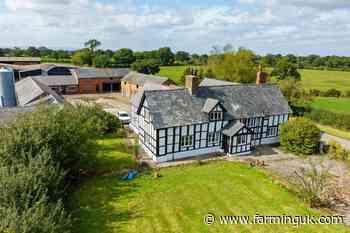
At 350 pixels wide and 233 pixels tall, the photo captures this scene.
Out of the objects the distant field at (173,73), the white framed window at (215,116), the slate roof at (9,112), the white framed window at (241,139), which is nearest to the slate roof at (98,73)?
the distant field at (173,73)

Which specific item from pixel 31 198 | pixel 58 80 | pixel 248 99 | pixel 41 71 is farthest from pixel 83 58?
pixel 31 198

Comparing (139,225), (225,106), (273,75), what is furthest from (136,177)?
(273,75)

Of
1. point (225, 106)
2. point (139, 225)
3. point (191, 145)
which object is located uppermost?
point (225, 106)

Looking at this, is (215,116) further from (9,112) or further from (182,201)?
(9,112)

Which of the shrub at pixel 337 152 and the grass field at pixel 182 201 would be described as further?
the shrub at pixel 337 152

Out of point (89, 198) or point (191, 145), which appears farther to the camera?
point (191, 145)

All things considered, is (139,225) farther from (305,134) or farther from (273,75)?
(273,75)

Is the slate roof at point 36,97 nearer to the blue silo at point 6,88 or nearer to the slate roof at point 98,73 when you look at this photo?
the blue silo at point 6,88
